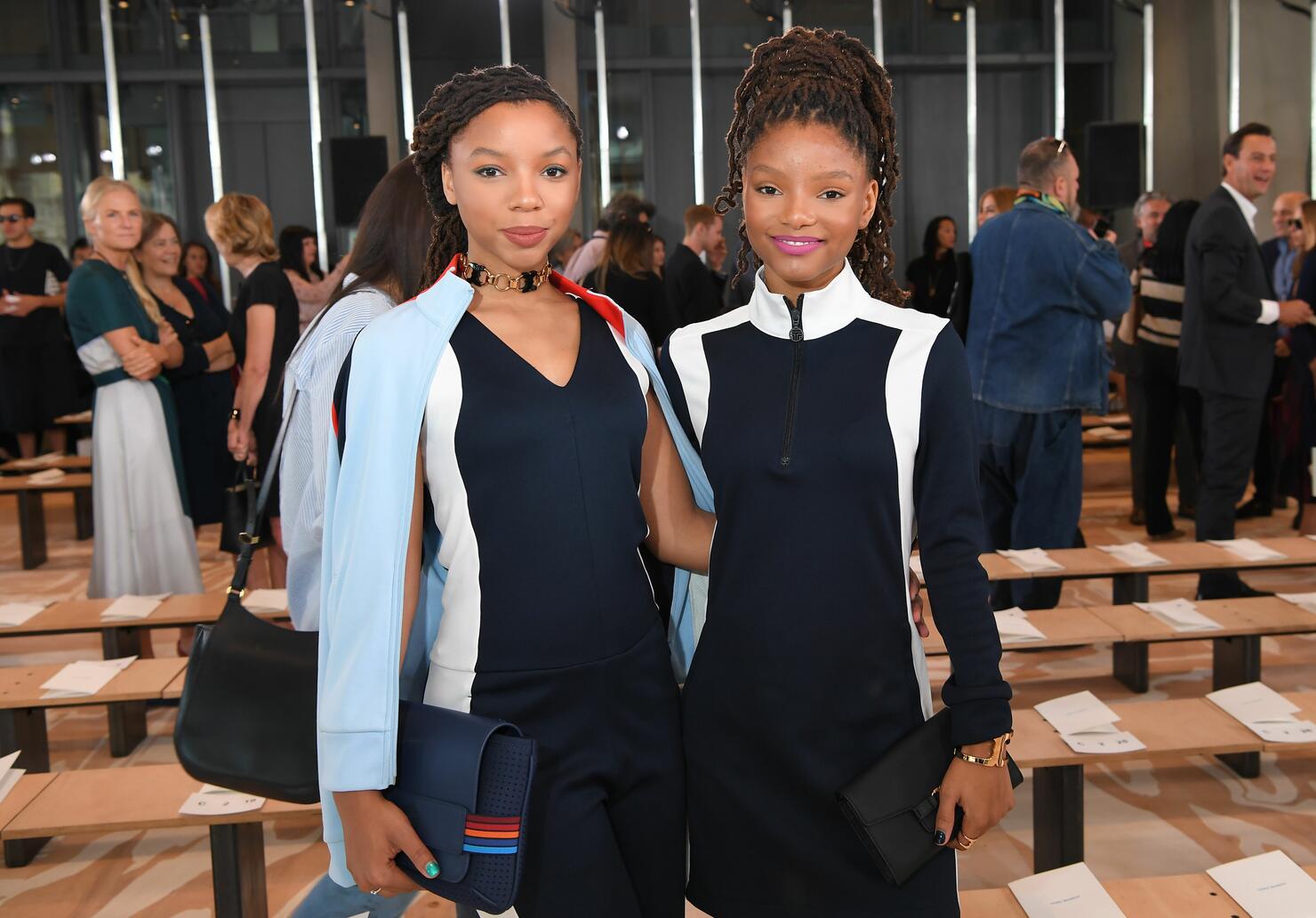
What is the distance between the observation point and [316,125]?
10.1 metres

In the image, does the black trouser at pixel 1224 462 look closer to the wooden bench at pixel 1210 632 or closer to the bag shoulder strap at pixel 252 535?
the wooden bench at pixel 1210 632

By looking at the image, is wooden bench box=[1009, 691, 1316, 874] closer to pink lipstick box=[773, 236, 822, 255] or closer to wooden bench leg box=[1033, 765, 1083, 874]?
wooden bench leg box=[1033, 765, 1083, 874]

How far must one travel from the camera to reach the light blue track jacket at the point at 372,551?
1.25m

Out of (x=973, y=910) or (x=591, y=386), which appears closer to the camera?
(x=591, y=386)

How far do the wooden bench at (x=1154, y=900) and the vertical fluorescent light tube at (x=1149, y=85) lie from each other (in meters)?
9.39

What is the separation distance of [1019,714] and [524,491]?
1568 millimetres

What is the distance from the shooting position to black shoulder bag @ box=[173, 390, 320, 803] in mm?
1455

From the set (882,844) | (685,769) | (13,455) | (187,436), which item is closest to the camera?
(882,844)

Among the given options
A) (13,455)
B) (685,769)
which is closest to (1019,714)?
(685,769)

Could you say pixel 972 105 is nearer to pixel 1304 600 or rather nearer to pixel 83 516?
pixel 83 516

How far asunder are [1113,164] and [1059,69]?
6.04 feet

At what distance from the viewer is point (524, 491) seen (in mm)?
1299

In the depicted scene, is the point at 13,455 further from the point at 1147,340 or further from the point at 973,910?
the point at 973,910

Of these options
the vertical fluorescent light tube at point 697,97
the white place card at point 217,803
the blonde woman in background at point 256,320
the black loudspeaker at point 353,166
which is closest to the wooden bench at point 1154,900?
the white place card at point 217,803
